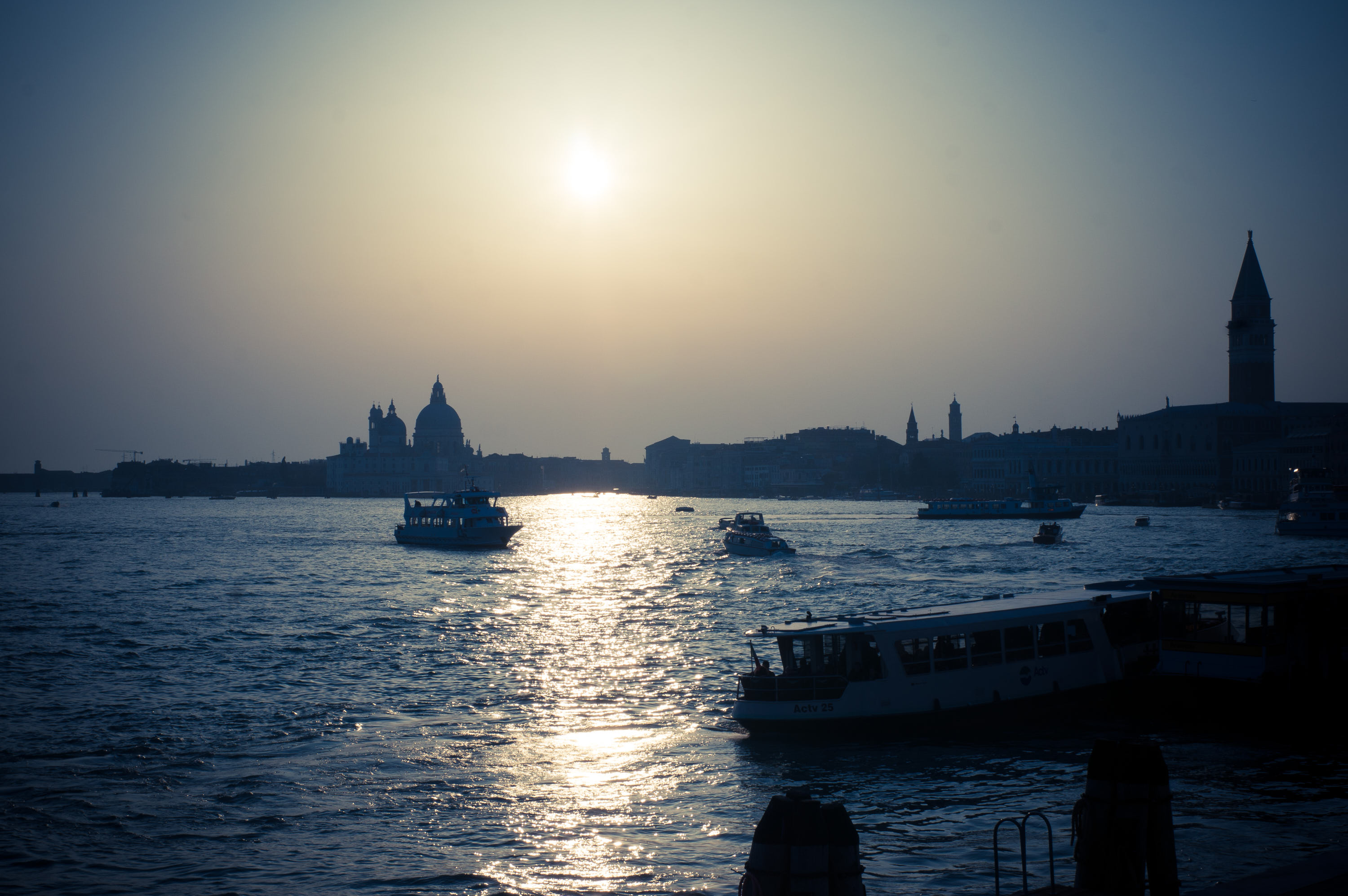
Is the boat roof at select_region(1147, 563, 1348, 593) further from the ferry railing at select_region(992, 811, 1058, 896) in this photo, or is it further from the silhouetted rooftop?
the silhouetted rooftop

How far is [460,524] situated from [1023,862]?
171ft

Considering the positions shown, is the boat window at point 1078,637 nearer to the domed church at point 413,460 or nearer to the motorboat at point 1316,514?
Result: the motorboat at point 1316,514

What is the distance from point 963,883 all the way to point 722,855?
2.14 metres

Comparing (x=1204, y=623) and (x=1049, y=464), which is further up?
(x=1049, y=464)

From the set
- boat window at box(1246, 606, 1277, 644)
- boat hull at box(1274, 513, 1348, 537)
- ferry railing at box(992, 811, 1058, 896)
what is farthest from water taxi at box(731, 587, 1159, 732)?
boat hull at box(1274, 513, 1348, 537)

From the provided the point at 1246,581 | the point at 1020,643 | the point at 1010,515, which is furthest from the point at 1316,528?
the point at 1020,643

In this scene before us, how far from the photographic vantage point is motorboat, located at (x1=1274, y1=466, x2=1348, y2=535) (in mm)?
60750

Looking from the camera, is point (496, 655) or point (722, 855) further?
point (496, 655)

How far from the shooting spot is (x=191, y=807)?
1198cm

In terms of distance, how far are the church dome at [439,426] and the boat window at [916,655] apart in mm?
176756

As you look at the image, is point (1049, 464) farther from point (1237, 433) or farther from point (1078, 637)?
point (1078, 637)

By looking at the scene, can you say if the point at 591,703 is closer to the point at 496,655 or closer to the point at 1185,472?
the point at 496,655

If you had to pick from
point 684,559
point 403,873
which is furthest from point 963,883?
point 684,559

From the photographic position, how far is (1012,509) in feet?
285
